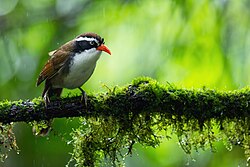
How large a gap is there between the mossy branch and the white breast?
1.62 ft

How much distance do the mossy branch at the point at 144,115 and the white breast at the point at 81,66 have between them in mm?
493

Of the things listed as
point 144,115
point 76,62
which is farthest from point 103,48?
point 144,115

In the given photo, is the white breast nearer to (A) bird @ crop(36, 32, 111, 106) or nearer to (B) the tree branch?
(A) bird @ crop(36, 32, 111, 106)

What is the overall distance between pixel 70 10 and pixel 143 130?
6.91ft

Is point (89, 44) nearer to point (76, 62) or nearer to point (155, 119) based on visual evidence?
point (76, 62)

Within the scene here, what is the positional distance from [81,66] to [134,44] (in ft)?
4.82

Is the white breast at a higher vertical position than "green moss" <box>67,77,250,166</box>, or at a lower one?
higher

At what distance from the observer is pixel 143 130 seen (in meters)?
3.46

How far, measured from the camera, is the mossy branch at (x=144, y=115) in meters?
3.26

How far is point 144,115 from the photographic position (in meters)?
3.38

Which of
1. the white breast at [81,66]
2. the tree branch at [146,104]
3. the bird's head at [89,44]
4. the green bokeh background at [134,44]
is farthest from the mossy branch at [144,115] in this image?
the green bokeh background at [134,44]

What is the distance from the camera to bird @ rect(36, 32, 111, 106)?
389 cm

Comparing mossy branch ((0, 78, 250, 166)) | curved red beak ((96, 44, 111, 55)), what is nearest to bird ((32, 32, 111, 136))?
curved red beak ((96, 44, 111, 55))

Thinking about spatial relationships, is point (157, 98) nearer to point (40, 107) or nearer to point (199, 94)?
point (199, 94)
